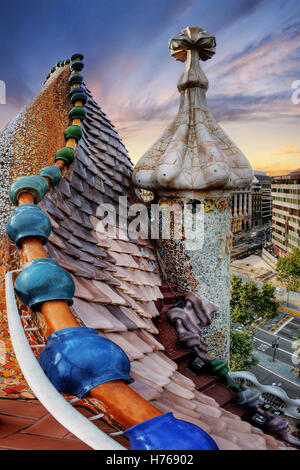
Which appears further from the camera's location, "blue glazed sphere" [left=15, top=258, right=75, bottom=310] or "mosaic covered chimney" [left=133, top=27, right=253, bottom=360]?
"mosaic covered chimney" [left=133, top=27, right=253, bottom=360]

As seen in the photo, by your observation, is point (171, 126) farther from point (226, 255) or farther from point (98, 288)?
point (98, 288)

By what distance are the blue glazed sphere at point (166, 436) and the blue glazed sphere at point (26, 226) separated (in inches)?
46.7

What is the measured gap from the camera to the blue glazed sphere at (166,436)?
0.93 meters

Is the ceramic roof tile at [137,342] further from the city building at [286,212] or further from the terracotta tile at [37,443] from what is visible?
the city building at [286,212]

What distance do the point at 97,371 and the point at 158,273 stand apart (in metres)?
3.21

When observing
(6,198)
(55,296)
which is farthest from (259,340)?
(55,296)

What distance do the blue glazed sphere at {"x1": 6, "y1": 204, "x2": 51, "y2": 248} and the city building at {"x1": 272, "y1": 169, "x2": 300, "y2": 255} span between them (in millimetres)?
37143

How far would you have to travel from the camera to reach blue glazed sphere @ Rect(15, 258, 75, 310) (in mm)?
1417

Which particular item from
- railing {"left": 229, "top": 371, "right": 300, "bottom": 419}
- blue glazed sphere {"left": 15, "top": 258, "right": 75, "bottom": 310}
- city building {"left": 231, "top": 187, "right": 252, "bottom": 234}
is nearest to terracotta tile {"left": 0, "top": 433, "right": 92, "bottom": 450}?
blue glazed sphere {"left": 15, "top": 258, "right": 75, "bottom": 310}

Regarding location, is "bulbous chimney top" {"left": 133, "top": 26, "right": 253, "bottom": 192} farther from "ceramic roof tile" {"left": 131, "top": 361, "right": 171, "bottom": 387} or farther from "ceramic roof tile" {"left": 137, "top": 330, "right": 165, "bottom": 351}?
"ceramic roof tile" {"left": 131, "top": 361, "right": 171, "bottom": 387}

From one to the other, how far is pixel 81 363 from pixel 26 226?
96 centimetres

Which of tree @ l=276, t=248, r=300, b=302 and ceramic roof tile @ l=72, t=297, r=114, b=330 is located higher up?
ceramic roof tile @ l=72, t=297, r=114, b=330

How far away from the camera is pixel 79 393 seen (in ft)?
3.63

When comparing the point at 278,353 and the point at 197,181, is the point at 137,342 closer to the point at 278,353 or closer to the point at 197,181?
the point at 197,181
